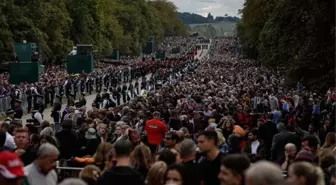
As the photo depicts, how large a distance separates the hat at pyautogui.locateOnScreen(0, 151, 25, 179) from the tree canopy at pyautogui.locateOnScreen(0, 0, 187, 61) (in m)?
55.3

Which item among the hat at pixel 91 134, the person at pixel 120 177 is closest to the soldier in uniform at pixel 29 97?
A: the hat at pixel 91 134

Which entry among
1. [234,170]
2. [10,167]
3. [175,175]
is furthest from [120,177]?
[10,167]

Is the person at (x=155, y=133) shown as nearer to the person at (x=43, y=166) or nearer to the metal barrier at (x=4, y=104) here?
the person at (x=43, y=166)

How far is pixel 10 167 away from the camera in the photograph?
18.7 ft

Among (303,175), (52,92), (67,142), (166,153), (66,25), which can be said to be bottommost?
(52,92)

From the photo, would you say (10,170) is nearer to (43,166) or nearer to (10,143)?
(43,166)

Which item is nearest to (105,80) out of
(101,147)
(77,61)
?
(77,61)

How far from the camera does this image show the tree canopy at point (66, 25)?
2515 inches

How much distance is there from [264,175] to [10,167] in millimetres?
1917

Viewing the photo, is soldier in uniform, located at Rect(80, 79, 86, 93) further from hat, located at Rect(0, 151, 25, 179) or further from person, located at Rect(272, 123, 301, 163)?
hat, located at Rect(0, 151, 25, 179)

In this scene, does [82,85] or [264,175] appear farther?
[82,85]

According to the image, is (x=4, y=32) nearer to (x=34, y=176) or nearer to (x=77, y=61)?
(x=77, y=61)

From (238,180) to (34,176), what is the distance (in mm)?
2261

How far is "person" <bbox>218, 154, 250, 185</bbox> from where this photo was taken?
22.1 feet
